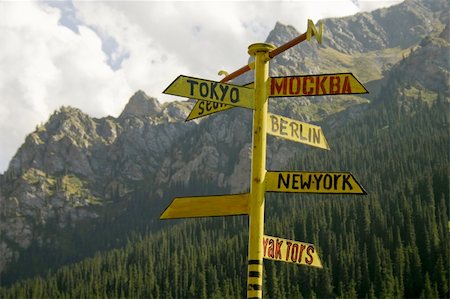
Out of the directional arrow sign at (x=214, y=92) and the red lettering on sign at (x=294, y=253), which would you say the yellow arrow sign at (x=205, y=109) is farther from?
the red lettering on sign at (x=294, y=253)

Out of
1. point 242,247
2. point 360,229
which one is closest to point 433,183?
point 360,229

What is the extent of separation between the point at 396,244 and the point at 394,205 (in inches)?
918

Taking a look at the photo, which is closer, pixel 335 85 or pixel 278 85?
pixel 278 85

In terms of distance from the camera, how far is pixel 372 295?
11419cm

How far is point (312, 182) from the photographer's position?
10.2 meters

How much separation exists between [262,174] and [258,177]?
0.30 ft

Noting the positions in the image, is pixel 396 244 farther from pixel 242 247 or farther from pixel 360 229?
pixel 242 247

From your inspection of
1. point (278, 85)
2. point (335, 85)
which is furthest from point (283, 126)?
point (335, 85)

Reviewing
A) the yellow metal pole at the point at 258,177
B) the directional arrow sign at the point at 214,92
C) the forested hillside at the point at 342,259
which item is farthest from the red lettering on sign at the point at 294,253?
the forested hillside at the point at 342,259

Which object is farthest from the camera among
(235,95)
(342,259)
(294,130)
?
(342,259)

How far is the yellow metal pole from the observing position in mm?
9531

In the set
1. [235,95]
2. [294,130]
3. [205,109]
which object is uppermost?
[205,109]

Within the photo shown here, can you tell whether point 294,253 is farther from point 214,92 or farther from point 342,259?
point 342,259

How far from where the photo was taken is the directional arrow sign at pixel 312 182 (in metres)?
9.98
